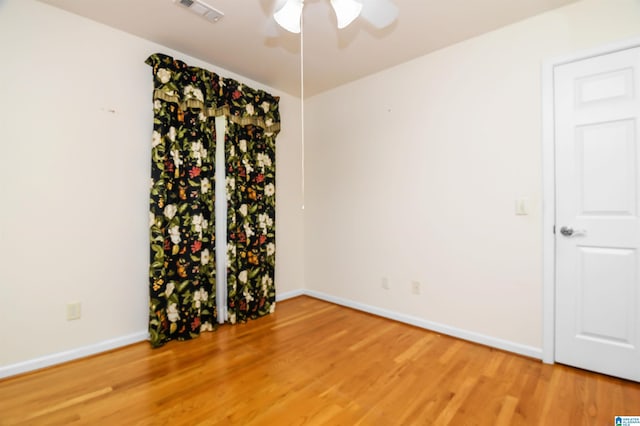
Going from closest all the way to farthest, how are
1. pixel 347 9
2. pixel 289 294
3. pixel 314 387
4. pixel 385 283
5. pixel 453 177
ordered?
pixel 347 9
pixel 314 387
pixel 453 177
pixel 385 283
pixel 289 294

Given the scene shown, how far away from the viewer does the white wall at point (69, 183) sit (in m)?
2.06

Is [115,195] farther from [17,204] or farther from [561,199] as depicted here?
[561,199]

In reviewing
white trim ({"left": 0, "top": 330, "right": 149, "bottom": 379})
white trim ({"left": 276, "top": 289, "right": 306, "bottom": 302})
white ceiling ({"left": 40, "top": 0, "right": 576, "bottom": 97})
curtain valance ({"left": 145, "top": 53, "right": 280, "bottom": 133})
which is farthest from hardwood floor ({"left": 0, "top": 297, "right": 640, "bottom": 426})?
white ceiling ({"left": 40, "top": 0, "right": 576, "bottom": 97})

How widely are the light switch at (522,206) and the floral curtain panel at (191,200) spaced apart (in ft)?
8.01

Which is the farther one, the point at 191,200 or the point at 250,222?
the point at 250,222

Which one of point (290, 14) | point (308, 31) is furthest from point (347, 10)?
point (308, 31)

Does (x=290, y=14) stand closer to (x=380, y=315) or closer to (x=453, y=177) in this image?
(x=453, y=177)

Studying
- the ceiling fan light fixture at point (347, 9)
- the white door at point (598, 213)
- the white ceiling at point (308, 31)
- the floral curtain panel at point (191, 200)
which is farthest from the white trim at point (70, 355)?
the white door at point (598, 213)

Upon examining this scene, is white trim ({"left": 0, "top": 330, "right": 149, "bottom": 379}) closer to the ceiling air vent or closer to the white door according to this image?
the ceiling air vent

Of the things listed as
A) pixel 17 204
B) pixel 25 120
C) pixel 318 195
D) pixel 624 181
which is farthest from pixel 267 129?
pixel 624 181

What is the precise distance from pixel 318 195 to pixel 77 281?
2540mm

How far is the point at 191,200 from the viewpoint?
273 cm

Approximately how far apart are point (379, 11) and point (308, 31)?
3.49 feet

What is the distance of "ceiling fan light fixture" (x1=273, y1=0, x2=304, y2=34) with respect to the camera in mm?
1527
